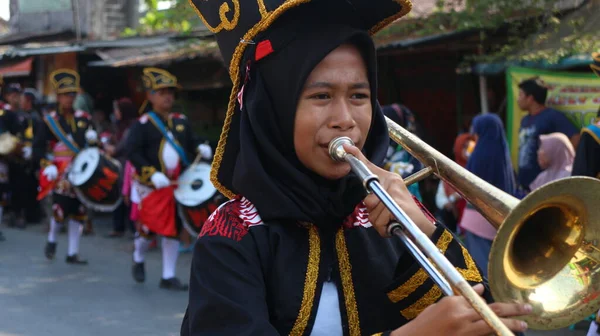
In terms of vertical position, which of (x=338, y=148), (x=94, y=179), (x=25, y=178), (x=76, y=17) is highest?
(x=76, y=17)

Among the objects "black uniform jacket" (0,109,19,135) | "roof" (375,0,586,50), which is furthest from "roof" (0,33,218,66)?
"roof" (375,0,586,50)

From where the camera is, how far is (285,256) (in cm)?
210

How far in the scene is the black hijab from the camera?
6.82ft

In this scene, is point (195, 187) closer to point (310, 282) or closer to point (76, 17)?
point (310, 282)

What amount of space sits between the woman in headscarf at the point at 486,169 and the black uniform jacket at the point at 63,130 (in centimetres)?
506

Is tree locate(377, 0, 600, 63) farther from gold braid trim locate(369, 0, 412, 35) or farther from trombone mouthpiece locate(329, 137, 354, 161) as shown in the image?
trombone mouthpiece locate(329, 137, 354, 161)

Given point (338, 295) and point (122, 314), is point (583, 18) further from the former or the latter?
point (338, 295)

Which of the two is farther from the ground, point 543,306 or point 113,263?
point 543,306

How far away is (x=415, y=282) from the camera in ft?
6.60

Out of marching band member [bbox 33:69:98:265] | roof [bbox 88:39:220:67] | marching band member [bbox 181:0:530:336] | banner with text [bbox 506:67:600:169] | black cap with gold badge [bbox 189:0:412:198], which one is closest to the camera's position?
marching band member [bbox 181:0:530:336]

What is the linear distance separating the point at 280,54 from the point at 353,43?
21 centimetres

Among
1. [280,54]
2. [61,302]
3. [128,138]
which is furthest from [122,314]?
[280,54]

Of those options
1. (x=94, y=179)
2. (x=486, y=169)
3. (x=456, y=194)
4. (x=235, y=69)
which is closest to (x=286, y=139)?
(x=235, y=69)

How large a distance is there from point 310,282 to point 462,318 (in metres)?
0.54
